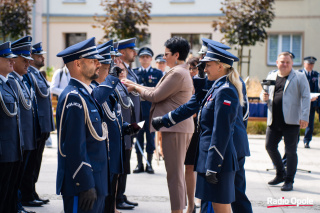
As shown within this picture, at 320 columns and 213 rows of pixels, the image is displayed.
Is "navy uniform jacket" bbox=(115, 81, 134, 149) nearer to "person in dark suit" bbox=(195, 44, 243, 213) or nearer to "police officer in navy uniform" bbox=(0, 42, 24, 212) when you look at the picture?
"police officer in navy uniform" bbox=(0, 42, 24, 212)

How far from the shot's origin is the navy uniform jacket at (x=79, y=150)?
3.57 metres

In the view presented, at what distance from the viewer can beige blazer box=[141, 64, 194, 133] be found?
547 cm

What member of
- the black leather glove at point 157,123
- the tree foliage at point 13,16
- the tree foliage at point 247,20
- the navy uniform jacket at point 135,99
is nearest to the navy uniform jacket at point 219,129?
the black leather glove at point 157,123

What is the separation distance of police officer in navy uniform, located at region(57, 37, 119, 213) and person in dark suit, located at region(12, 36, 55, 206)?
239 centimetres

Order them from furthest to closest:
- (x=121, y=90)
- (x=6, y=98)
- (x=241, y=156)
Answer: (x=121, y=90)
(x=6, y=98)
(x=241, y=156)

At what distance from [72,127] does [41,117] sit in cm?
312

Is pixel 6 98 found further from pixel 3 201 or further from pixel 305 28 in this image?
pixel 305 28

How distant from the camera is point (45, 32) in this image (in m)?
25.4

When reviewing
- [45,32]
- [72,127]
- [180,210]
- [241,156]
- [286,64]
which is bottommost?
[180,210]

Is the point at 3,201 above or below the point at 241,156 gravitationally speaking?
below

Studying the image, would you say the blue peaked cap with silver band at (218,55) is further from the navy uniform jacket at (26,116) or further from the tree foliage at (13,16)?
the tree foliage at (13,16)

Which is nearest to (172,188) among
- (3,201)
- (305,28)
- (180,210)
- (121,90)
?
(180,210)

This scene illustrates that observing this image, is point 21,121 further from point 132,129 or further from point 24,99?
point 132,129

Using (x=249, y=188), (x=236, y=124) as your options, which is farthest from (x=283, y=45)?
(x=236, y=124)
